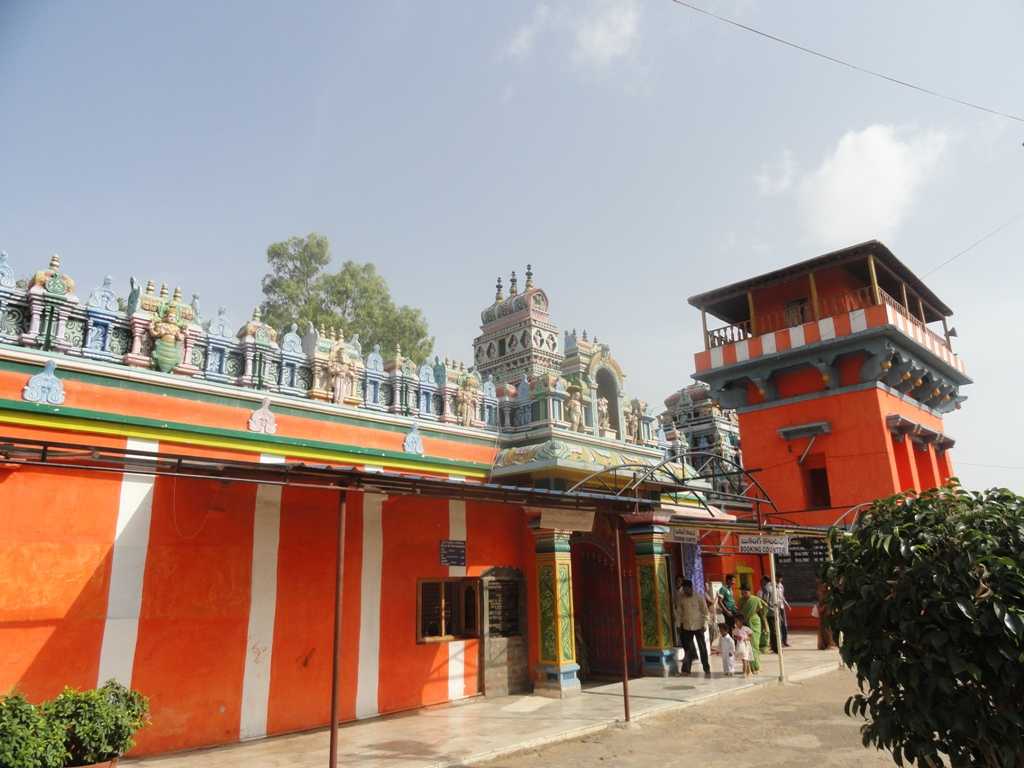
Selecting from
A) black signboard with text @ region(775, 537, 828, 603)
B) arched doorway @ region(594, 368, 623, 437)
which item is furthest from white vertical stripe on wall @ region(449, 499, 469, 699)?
black signboard with text @ region(775, 537, 828, 603)

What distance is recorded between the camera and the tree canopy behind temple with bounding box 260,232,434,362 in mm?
24516

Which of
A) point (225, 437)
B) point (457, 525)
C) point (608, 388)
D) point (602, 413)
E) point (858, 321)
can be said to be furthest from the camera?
point (858, 321)

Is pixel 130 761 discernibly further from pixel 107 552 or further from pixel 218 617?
pixel 107 552

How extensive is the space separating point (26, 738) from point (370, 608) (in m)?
5.15

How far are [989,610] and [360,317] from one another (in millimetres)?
22526

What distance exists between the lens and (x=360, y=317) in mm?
24812

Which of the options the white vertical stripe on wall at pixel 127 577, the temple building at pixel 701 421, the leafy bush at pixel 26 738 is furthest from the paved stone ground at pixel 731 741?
the temple building at pixel 701 421

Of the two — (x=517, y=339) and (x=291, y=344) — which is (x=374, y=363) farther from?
(x=517, y=339)

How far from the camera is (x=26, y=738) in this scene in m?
5.36

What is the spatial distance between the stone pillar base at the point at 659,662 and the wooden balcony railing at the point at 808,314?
1160 centimetres

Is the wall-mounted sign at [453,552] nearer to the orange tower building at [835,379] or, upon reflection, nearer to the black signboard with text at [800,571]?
the orange tower building at [835,379]

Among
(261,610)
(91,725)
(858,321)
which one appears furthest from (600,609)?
(858,321)

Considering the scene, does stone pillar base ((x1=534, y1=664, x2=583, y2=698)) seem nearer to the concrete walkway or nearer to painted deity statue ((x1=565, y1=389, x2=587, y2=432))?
the concrete walkway

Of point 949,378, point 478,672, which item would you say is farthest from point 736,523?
point 949,378
